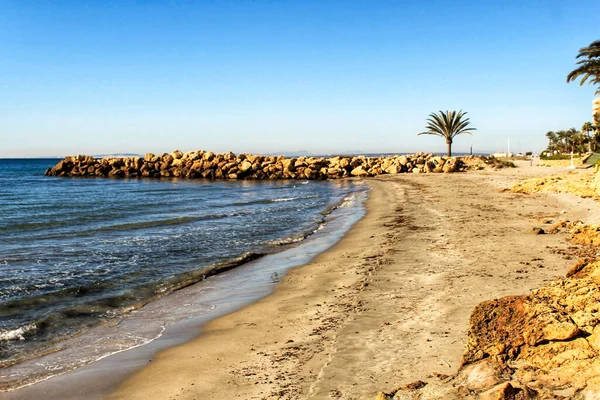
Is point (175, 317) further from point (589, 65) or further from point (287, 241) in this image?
point (589, 65)

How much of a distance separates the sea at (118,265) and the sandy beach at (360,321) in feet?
3.70

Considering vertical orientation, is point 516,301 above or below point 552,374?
above

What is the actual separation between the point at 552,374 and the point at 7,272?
11.4 m

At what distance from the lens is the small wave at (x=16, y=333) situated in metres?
6.81

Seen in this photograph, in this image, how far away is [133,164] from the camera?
62.0m

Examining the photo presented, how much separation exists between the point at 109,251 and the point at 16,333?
6460mm

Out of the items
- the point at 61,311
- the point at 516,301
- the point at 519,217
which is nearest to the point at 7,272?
the point at 61,311

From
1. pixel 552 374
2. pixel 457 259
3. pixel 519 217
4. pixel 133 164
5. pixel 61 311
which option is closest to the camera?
pixel 552 374

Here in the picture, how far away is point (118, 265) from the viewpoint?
11508 mm

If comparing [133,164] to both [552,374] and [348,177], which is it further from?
[552,374]

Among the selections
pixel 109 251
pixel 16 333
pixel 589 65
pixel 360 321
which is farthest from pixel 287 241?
pixel 589 65

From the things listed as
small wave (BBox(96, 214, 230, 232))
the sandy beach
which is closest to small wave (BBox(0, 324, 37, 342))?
the sandy beach

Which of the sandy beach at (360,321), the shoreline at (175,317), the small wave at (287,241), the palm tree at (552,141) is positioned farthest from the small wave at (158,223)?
the palm tree at (552,141)

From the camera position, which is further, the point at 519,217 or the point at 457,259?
the point at 519,217
